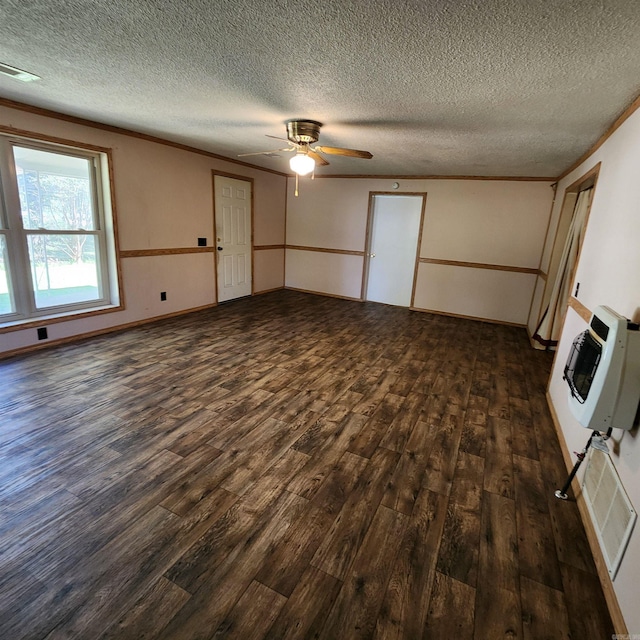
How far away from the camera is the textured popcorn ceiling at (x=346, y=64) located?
1538mm

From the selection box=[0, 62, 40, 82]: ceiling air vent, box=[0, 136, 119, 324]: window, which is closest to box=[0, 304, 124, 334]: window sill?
box=[0, 136, 119, 324]: window

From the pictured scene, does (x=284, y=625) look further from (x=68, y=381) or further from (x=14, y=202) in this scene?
(x=14, y=202)

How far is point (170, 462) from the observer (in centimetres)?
211

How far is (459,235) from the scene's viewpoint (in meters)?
5.79

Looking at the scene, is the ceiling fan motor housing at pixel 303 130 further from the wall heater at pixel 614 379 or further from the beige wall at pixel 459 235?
the beige wall at pixel 459 235

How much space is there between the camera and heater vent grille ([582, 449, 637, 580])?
1.44m

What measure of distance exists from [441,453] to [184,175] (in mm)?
4627

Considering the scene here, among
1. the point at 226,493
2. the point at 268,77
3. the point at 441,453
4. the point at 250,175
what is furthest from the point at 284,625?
the point at 250,175

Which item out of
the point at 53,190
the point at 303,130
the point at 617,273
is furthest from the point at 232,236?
the point at 617,273

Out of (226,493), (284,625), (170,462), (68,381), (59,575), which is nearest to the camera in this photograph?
(284,625)

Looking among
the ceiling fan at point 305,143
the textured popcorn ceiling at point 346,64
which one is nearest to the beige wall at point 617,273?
the textured popcorn ceiling at point 346,64

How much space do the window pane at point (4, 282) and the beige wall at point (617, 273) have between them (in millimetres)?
4858

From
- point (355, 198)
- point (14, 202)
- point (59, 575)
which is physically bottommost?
point (59, 575)

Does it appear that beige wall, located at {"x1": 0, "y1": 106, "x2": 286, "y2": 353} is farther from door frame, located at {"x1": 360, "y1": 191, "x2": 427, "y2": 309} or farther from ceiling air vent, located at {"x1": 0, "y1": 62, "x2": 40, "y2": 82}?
door frame, located at {"x1": 360, "y1": 191, "x2": 427, "y2": 309}
